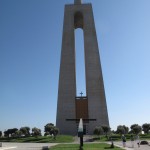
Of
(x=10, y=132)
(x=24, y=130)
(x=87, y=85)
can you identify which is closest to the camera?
(x=24, y=130)

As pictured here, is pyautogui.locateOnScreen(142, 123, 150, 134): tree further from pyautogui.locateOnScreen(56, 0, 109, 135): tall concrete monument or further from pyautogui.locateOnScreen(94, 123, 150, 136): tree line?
pyautogui.locateOnScreen(56, 0, 109, 135): tall concrete monument

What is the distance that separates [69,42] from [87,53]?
428 centimetres

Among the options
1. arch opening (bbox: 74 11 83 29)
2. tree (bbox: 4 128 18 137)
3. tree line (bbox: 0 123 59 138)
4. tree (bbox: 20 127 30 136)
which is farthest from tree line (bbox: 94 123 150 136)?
arch opening (bbox: 74 11 83 29)

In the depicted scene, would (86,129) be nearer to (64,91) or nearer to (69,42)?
(64,91)

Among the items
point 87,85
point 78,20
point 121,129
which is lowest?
point 121,129

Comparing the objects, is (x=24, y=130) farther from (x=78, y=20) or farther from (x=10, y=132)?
(x=78, y=20)

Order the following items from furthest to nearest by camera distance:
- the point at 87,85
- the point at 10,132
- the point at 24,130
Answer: the point at 10,132
the point at 87,85
the point at 24,130

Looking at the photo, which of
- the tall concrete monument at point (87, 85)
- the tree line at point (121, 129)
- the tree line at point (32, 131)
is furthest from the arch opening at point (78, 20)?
the tree line at point (121, 129)

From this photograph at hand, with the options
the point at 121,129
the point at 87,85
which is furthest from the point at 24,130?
the point at 121,129

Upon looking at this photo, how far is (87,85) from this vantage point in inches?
1841

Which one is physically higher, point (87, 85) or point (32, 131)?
point (87, 85)

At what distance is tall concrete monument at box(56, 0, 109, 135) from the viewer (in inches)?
1774

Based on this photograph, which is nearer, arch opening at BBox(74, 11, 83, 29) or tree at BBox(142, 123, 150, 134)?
tree at BBox(142, 123, 150, 134)

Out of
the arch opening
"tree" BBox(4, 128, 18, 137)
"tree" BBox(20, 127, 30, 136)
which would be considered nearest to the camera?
"tree" BBox(20, 127, 30, 136)
